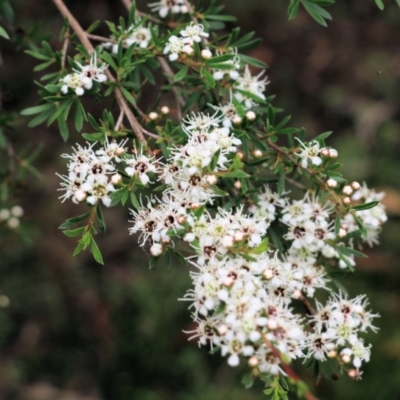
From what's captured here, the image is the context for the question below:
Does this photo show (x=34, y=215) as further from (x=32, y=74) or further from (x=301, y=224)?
(x=301, y=224)

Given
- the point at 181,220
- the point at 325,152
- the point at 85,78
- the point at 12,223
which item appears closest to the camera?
the point at 181,220

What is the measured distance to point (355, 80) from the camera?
5879 millimetres

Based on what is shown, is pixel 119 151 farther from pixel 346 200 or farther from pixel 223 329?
pixel 346 200

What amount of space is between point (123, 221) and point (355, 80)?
9.21ft

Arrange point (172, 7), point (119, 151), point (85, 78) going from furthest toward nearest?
point (172, 7) < point (85, 78) < point (119, 151)

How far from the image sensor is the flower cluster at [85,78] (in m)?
2.21

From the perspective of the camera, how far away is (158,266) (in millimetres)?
4953

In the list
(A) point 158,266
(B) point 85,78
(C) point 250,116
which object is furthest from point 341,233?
(A) point 158,266

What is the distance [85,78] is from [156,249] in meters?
0.77

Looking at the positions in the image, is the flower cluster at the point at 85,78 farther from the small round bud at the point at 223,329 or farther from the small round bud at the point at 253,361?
the small round bud at the point at 253,361

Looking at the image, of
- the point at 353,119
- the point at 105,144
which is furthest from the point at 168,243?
the point at 353,119

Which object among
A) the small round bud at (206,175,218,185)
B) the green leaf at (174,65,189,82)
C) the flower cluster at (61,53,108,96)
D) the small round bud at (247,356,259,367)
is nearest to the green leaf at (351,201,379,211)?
the small round bud at (206,175,218,185)

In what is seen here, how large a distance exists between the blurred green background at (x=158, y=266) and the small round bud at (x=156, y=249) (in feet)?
8.55

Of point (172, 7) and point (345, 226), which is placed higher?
point (172, 7)
